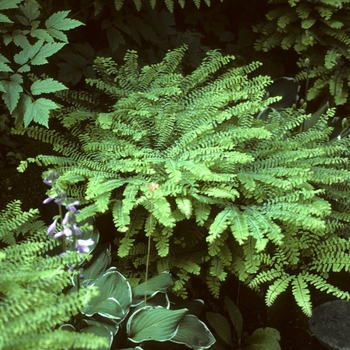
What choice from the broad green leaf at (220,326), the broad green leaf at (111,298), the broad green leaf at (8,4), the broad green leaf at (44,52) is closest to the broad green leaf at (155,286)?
the broad green leaf at (111,298)

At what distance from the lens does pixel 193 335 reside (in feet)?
6.85

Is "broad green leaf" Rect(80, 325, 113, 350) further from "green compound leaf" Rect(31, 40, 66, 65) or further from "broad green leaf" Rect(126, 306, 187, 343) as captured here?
"green compound leaf" Rect(31, 40, 66, 65)

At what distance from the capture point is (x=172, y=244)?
8.16 ft

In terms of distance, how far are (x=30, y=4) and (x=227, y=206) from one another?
58.8 inches

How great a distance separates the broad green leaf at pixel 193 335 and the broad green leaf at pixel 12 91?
1265 mm

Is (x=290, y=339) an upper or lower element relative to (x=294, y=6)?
lower

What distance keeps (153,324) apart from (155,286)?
0.81 ft

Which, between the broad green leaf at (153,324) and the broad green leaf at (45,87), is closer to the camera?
the broad green leaf at (153,324)

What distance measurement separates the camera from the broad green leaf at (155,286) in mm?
2199

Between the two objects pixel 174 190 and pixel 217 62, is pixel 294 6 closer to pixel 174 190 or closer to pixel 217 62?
pixel 217 62

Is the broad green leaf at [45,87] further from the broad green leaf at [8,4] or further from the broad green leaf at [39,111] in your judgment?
the broad green leaf at [8,4]

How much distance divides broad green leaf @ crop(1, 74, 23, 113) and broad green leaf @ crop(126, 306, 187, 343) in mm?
1112

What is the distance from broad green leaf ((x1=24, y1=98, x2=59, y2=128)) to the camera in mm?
2214

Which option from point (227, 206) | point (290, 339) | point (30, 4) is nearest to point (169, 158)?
point (227, 206)
